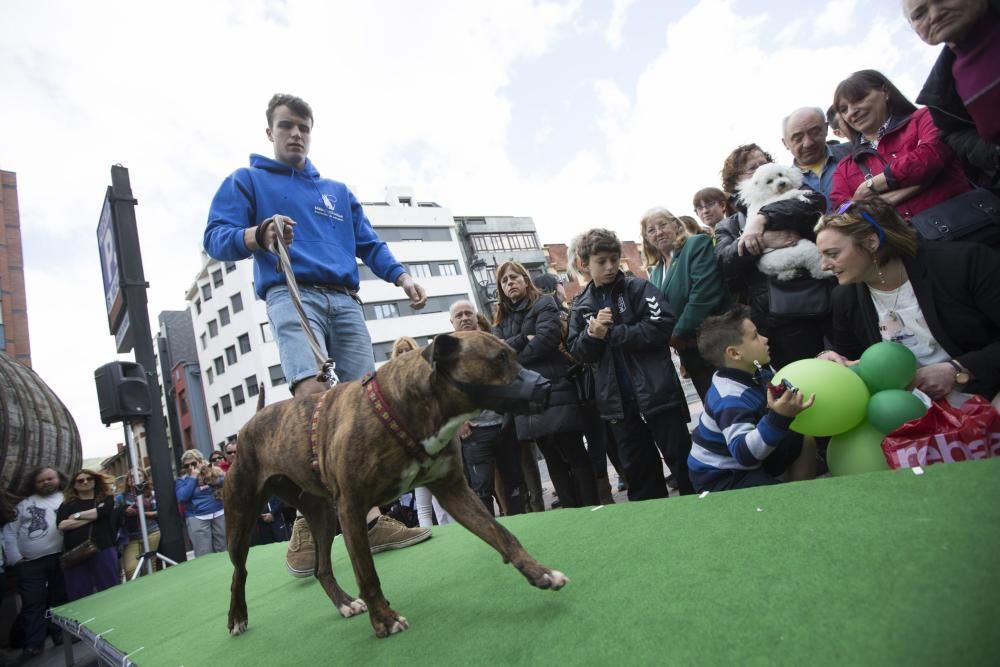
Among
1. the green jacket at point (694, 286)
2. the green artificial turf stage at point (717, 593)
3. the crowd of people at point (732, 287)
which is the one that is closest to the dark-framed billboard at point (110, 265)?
the crowd of people at point (732, 287)

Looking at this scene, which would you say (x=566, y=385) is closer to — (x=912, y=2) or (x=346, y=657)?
(x=346, y=657)

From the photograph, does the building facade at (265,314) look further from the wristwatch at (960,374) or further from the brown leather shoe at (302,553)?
the wristwatch at (960,374)

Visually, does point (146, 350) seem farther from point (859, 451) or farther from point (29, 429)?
point (859, 451)

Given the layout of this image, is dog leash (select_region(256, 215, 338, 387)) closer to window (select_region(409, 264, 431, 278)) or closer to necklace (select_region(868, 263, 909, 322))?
necklace (select_region(868, 263, 909, 322))

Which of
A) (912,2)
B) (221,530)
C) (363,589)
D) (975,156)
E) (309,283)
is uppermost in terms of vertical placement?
(912,2)

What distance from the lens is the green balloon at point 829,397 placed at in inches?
95.6

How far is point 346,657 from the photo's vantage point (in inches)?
75.8

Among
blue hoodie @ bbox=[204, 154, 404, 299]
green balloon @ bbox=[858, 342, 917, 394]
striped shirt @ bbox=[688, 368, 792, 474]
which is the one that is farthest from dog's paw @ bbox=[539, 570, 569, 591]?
blue hoodie @ bbox=[204, 154, 404, 299]

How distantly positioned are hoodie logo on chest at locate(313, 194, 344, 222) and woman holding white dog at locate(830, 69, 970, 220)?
335 centimetres

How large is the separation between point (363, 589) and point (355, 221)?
2847 mm

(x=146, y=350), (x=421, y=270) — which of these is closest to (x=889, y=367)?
(x=146, y=350)

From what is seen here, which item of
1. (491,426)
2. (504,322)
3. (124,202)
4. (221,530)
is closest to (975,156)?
(504,322)

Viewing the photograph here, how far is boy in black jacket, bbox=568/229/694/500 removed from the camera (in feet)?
12.4

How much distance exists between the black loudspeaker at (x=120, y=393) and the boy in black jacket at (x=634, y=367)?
20.6 ft
